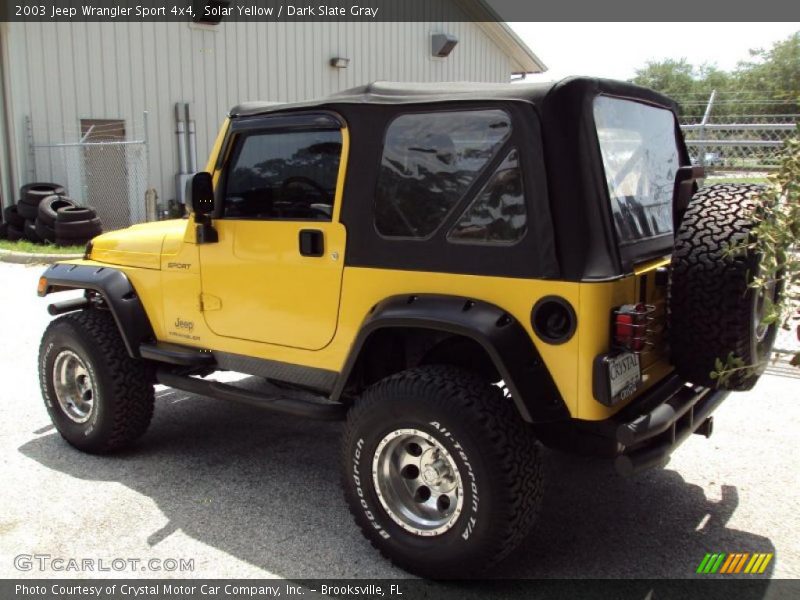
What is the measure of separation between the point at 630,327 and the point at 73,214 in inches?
474

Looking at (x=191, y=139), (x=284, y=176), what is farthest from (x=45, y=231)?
(x=284, y=176)

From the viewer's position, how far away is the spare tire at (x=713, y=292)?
2949 mm

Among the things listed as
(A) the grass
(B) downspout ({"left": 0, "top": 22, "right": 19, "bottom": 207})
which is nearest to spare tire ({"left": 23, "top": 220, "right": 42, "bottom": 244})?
(A) the grass

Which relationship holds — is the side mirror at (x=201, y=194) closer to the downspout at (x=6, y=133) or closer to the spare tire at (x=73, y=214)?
the spare tire at (x=73, y=214)

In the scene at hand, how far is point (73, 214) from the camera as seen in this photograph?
12.9m

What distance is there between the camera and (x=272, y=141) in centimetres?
388

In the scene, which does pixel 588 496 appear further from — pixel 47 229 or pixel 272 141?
pixel 47 229

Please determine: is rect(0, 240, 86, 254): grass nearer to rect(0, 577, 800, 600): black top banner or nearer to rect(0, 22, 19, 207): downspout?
rect(0, 22, 19, 207): downspout

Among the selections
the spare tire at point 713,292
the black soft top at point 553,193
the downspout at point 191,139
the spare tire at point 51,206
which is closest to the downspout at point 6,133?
the spare tire at point 51,206

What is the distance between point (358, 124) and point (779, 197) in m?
1.87

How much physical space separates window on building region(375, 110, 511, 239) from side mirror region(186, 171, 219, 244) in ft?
3.41

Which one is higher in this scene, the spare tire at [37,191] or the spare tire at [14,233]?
the spare tire at [37,191]

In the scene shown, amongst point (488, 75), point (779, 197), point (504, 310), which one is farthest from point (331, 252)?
point (488, 75)

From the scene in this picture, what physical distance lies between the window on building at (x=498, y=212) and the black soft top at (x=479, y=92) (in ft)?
0.84
